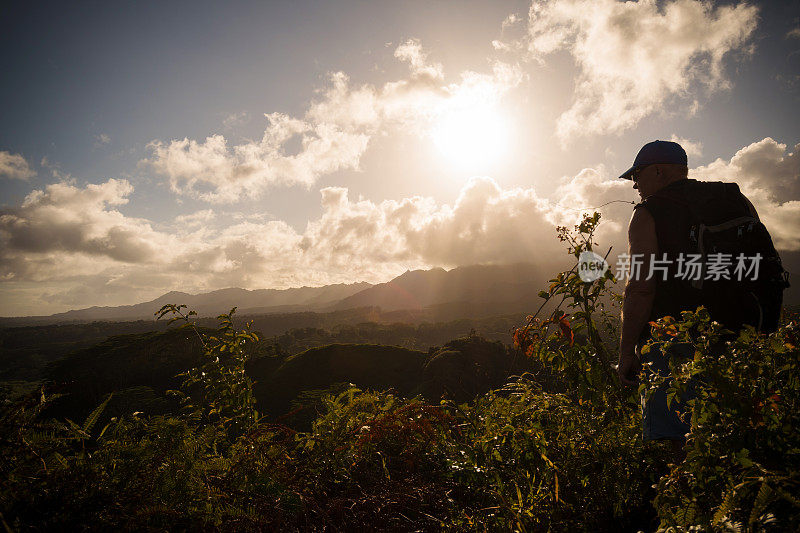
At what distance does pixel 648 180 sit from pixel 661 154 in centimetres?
23

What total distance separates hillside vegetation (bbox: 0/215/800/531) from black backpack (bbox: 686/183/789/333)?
0.87 feet

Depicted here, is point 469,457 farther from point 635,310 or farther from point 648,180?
point 648,180

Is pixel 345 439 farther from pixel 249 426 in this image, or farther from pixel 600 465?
pixel 600 465

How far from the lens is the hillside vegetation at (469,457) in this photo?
135 cm

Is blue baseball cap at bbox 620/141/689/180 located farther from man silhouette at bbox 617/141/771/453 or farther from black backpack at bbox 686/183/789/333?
black backpack at bbox 686/183/789/333

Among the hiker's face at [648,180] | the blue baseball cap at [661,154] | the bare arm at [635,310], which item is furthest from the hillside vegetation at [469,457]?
the blue baseball cap at [661,154]

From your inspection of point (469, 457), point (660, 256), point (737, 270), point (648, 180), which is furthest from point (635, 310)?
point (469, 457)

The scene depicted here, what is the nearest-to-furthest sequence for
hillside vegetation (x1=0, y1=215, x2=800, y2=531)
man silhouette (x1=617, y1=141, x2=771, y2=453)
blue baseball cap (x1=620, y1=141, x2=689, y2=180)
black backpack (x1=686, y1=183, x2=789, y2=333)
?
hillside vegetation (x1=0, y1=215, x2=800, y2=531) → black backpack (x1=686, y1=183, x2=789, y2=333) → man silhouette (x1=617, y1=141, x2=771, y2=453) → blue baseball cap (x1=620, y1=141, x2=689, y2=180)

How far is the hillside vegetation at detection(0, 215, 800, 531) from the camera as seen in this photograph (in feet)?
4.42

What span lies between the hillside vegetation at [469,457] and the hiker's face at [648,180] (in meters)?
0.68

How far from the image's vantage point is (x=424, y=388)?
16.9 m

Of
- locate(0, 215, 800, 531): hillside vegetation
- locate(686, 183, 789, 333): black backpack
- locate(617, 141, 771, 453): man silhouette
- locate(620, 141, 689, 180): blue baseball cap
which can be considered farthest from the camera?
locate(620, 141, 689, 180): blue baseball cap

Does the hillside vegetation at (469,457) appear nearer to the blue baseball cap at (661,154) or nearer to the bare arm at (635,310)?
the bare arm at (635,310)
